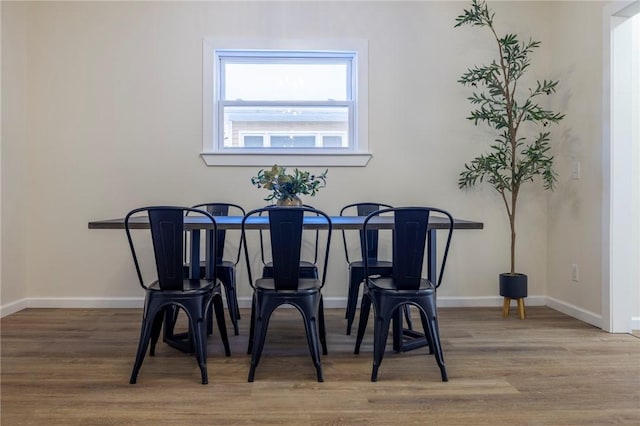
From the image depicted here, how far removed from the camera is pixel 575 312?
9.98 ft

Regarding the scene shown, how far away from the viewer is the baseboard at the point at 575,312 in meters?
2.82

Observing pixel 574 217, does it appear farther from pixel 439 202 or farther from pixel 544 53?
pixel 544 53

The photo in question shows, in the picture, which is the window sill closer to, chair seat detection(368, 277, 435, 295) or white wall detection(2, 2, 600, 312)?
white wall detection(2, 2, 600, 312)

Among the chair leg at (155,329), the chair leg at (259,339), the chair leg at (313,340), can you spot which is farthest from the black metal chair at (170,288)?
the chair leg at (313,340)

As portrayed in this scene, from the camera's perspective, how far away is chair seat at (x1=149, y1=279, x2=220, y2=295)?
194 cm

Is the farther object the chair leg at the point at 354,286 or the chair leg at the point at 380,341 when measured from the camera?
the chair leg at the point at 354,286

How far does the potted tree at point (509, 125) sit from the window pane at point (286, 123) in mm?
1112

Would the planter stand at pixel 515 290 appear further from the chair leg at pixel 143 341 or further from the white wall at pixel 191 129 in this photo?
the chair leg at pixel 143 341

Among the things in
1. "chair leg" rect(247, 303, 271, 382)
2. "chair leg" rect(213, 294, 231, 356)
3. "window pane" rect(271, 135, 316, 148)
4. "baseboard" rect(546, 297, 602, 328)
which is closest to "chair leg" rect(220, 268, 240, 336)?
"chair leg" rect(213, 294, 231, 356)

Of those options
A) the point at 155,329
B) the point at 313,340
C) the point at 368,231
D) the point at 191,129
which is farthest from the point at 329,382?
the point at 191,129

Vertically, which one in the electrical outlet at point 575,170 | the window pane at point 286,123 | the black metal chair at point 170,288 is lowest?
the black metal chair at point 170,288

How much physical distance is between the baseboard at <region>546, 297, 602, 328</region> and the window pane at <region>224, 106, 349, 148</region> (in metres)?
2.28

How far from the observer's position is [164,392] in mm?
1826

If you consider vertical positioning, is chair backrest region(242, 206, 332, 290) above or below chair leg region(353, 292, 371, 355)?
above
